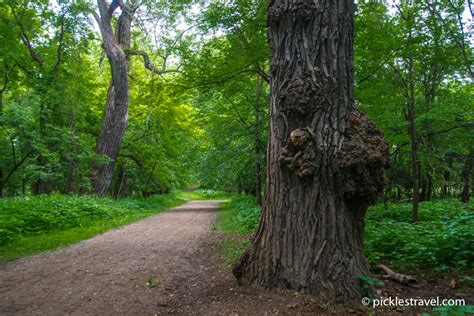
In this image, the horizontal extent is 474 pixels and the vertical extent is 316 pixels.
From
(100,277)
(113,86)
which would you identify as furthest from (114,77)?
(100,277)

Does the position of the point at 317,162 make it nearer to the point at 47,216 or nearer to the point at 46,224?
the point at 46,224

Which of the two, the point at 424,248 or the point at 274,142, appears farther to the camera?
the point at 424,248

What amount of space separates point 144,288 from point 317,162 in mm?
2514

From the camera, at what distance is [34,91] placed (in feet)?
37.3

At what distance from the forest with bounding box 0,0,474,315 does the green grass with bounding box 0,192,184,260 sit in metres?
0.06

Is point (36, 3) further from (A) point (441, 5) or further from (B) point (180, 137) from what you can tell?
(A) point (441, 5)

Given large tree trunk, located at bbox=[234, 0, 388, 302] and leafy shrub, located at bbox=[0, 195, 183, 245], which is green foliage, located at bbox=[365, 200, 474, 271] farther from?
leafy shrub, located at bbox=[0, 195, 183, 245]

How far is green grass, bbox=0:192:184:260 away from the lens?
6.03 meters

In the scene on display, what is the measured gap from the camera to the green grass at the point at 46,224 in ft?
19.8

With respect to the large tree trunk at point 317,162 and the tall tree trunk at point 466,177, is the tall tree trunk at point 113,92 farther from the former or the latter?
the tall tree trunk at point 466,177

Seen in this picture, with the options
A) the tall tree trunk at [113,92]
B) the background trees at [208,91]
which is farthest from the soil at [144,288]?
the tall tree trunk at [113,92]

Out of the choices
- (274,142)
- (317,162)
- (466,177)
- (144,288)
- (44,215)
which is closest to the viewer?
(317,162)

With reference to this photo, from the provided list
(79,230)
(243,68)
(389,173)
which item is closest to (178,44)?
(243,68)

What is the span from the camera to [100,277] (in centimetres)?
407
